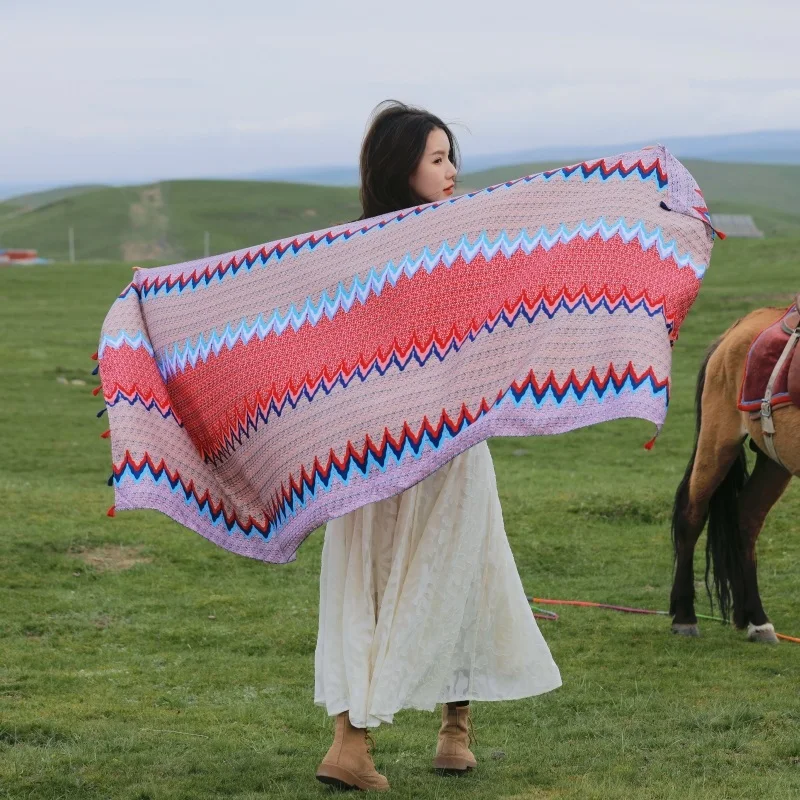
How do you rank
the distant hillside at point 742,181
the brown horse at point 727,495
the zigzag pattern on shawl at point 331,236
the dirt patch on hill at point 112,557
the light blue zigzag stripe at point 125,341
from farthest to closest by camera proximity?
the distant hillside at point 742,181
the dirt patch on hill at point 112,557
the brown horse at point 727,495
the light blue zigzag stripe at point 125,341
the zigzag pattern on shawl at point 331,236

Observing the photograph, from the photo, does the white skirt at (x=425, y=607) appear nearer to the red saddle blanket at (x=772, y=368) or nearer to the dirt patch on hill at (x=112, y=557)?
the red saddle blanket at (x=772, y=368)

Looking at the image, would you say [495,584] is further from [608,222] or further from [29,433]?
[29,433]

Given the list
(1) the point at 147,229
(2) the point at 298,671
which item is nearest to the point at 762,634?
(2) the point at 298,671

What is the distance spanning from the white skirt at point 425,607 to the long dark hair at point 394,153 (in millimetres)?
850

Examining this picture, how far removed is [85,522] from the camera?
28.6ft

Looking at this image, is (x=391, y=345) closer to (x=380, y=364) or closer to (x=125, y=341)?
(x=380, y=364)

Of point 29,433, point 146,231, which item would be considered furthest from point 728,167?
point 29,433

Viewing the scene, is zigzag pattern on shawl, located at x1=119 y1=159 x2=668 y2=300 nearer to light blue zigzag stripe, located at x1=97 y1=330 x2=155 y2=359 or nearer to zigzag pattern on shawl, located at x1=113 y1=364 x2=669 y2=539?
light blue zigzag stripe, located at x1=97 y1=330 x2=155 y2=359

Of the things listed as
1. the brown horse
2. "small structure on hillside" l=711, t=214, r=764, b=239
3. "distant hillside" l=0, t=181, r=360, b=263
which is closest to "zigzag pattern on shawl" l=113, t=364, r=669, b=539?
the brown horse

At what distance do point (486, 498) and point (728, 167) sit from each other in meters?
133

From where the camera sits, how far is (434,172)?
3840mm

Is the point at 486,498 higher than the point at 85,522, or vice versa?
the point at 486,498

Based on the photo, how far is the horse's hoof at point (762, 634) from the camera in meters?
6.13

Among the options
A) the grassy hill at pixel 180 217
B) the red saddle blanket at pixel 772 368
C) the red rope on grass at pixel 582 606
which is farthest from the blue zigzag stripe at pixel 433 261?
the grassy hill at pixel 180 217
